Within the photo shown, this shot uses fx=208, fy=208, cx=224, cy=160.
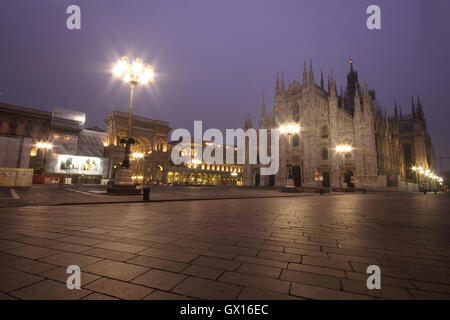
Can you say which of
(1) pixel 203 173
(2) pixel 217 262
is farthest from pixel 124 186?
(1) pixel 203 173

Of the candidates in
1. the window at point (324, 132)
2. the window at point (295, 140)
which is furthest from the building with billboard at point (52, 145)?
the window at point (324, 132)

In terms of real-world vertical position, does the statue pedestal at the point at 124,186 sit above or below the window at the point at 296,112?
below

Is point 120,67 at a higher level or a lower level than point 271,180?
higher

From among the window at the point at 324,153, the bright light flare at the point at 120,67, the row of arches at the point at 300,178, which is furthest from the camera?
the window at the point at 324,153

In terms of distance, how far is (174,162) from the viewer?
61312 millimetres

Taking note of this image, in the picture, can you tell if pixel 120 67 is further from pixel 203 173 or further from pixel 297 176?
pixel 203 173

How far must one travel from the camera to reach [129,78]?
14.4 meters

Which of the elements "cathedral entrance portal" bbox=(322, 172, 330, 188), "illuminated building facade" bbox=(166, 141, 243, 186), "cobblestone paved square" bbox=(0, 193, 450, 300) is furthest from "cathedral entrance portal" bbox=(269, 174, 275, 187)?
"cobblestone paved square" bbox=(0, 193, 450, 300)

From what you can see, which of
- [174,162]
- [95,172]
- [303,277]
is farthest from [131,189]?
[174,162]

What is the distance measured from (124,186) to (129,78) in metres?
7.41

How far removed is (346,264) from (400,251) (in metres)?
1.26

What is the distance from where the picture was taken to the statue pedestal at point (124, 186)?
508 inches

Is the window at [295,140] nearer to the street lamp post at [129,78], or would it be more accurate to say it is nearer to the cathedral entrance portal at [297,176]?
the cathedral entrance portal at [297,176]
